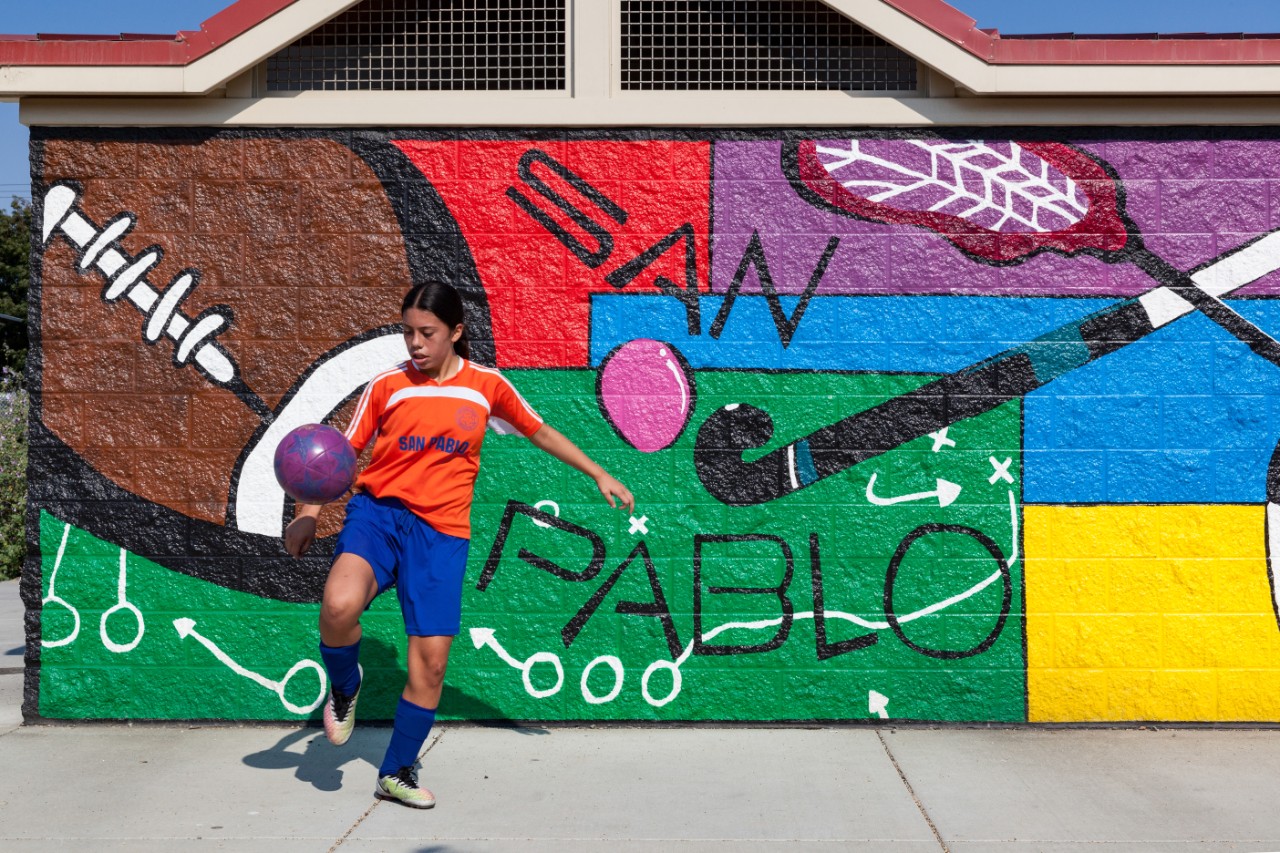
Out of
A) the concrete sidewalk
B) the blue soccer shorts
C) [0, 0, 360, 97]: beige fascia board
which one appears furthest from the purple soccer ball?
[0, 0, 360, 97]: beige fascia board

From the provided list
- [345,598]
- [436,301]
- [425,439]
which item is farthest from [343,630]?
[436,301]

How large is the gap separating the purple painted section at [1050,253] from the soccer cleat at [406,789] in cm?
258

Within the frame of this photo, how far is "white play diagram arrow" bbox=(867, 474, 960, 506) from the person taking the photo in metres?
5.53

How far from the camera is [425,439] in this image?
4.36m

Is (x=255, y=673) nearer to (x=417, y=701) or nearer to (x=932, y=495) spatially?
(x=417, y=701)

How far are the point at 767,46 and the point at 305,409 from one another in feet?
9.14

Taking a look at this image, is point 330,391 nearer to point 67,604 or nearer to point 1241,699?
point 67,604

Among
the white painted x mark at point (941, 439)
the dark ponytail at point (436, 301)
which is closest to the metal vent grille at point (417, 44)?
the dark ponytail at point (436, 301)

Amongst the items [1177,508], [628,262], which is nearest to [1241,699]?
[1177,508]

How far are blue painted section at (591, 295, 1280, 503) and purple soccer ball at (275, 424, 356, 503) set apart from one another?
6.30ft

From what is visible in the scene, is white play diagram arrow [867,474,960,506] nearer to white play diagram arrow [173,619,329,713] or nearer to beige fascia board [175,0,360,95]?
white play diagram arrow [173,619,329,713]

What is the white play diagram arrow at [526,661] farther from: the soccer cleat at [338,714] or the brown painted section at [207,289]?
the soccer cleat at [338,714]

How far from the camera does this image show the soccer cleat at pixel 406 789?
428cm

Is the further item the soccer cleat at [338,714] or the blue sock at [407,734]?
the soccer cleat at [338,714]
